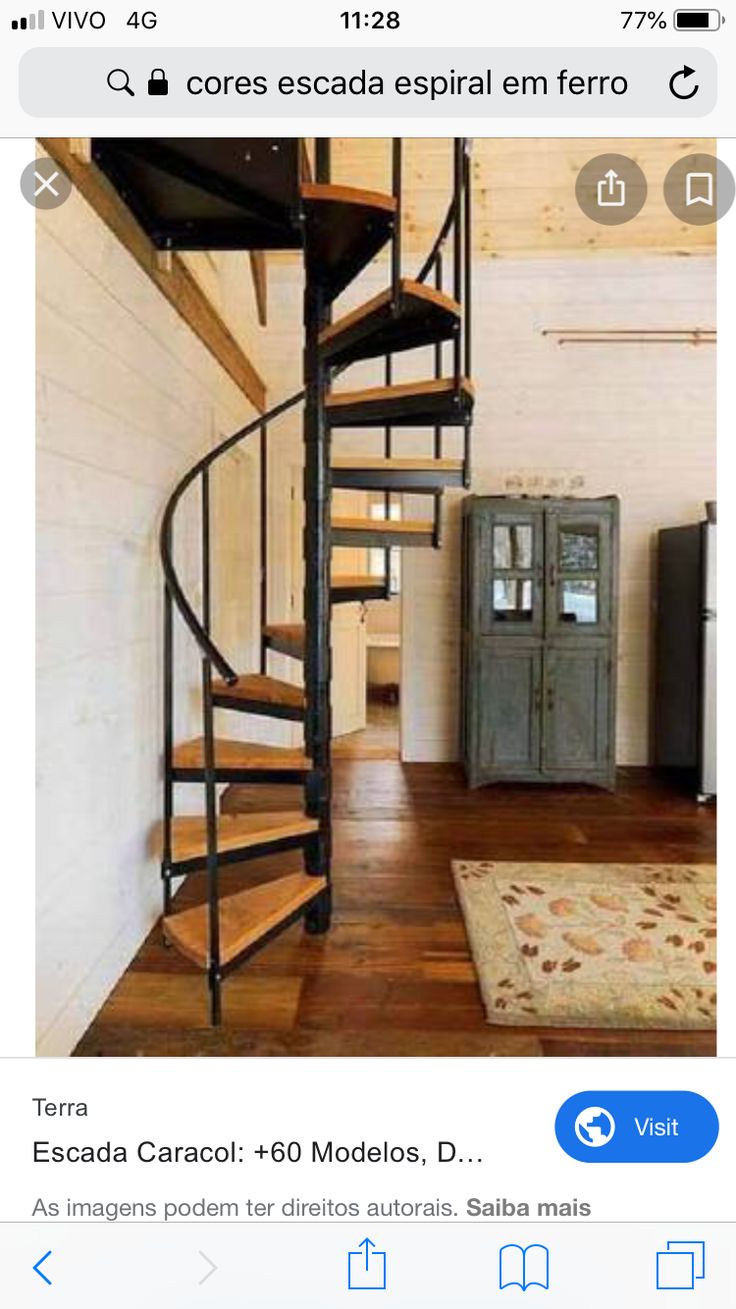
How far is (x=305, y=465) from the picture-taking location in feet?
→ 7.11

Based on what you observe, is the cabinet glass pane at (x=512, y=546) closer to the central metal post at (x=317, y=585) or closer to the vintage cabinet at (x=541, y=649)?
the vintage cabinet at (x=541, y=649)

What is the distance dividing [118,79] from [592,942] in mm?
2237

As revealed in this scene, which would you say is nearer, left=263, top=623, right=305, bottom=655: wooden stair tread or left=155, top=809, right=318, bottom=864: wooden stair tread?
left=155, top=809, right=318, bottom=864: wooden stair tread

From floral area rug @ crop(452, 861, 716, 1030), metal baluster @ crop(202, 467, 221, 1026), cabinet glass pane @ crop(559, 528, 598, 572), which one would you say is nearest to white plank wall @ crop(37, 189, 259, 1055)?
metal baluster @ crop(202, 467, 221, 1026)

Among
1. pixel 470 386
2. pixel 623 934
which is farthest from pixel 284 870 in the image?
pixel 470 386

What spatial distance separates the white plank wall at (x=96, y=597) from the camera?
1.42 meters

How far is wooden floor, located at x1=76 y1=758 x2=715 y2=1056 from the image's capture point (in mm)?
1634

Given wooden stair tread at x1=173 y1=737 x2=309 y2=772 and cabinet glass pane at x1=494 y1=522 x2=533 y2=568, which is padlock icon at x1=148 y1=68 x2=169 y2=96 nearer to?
wooden stair tread at x1=173 y1=737 x2=309 y2=772
